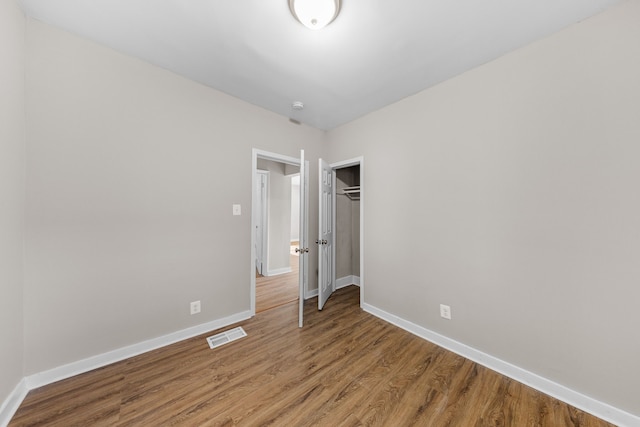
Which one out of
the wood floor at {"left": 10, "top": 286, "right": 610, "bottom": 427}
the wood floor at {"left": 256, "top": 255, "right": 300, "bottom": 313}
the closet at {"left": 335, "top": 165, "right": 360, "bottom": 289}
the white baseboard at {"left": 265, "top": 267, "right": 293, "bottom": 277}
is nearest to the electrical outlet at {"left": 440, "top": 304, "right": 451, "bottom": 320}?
the wood floor at {"left": 10, "top": 286, "right": 610, "bottom": 427}

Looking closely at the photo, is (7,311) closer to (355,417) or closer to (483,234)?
(355,417)

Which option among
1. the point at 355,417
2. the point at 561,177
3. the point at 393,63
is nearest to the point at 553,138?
the point at 561,177

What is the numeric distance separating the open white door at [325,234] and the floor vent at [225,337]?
3.33 ft

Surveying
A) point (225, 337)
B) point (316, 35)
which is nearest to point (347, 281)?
point (225, 337)

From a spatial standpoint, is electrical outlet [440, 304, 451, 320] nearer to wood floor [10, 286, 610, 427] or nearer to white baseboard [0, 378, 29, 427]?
wood floor [10, 286, 610, 427]

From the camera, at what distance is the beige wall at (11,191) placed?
1312 mm

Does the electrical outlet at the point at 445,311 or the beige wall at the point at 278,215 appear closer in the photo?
the electrical outlet at the point at 445,311

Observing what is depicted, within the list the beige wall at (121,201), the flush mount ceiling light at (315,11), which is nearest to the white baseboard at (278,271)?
the beige wall at (121,201)

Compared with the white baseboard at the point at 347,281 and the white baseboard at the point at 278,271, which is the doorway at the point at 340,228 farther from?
the white baseboard at the point at 278,271

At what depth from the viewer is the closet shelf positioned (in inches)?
144

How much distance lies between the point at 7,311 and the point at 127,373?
0.88 meters

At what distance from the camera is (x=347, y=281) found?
155 inches

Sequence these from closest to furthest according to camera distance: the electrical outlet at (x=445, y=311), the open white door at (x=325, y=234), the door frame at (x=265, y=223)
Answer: the electrical outlet at (x=445, y=311) < the open white door at (x=325, y=234) < the door frame at (x=265, y=223)

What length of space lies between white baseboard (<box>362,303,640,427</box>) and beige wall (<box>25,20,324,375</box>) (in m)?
2.16
